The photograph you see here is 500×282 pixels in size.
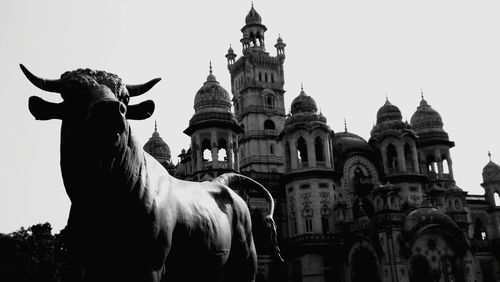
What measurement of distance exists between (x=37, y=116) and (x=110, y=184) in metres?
0.71

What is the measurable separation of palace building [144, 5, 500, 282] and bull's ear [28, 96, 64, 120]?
27353 millimetres

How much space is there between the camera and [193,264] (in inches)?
194

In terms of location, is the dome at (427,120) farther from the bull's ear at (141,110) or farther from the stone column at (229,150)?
the bull's ear at (141,110)

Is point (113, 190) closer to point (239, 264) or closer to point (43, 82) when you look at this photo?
point (43, 82)

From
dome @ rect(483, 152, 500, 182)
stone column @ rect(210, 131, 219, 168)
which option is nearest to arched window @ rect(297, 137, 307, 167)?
stone column @ rect(210, 131, 219, 168)

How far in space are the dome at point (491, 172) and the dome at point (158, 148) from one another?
2780 centimetres

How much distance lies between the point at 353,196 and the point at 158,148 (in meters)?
16.5

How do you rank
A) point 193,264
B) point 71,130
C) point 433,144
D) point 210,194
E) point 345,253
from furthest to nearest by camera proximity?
point 433,144 < point 345,253 < point 210,194 < point 193,264 < point 71,130

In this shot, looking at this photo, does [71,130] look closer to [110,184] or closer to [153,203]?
[110,184]

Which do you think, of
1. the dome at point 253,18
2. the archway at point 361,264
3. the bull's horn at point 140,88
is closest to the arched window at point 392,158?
the archway at point 361,264

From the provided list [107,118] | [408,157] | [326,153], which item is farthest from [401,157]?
[107,118]

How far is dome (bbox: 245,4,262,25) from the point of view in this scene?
5926cm

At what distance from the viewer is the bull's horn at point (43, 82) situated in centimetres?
398

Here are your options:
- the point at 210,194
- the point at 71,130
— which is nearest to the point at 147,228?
the point at 71,130
